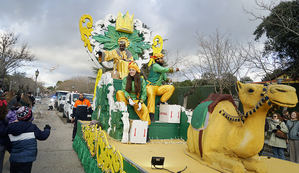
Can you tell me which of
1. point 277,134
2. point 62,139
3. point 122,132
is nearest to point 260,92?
point 122,132

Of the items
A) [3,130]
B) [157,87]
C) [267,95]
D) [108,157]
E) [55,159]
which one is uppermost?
[157,87]

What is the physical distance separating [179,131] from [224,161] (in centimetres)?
240

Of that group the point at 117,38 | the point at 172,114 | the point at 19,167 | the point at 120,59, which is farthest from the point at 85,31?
the point at 19,167

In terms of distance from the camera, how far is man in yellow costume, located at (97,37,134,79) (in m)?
5.57

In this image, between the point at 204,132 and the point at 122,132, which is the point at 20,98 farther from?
the point at 204,132

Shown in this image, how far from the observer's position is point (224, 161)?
2.62 metres

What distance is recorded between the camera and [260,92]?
2.30 m

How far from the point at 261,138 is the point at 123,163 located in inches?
61.6

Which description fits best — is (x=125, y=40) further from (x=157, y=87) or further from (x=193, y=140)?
(x=193, y=140)

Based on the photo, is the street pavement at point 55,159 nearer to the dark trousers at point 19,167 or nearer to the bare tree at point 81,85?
the dark trousers at point 19,167

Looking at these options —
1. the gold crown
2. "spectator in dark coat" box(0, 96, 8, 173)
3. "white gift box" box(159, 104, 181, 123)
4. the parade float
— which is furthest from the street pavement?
the gold crown

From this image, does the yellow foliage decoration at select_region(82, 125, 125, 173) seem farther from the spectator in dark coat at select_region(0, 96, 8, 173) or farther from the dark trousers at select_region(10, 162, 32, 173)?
the spectator in dark coat at select_region(0, 96, 8, 173)

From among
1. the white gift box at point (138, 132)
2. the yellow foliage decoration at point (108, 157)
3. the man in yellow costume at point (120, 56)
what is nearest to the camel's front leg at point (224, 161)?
the yellow foliage decoration at point (108, 157)

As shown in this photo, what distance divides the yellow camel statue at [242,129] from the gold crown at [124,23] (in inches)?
153
